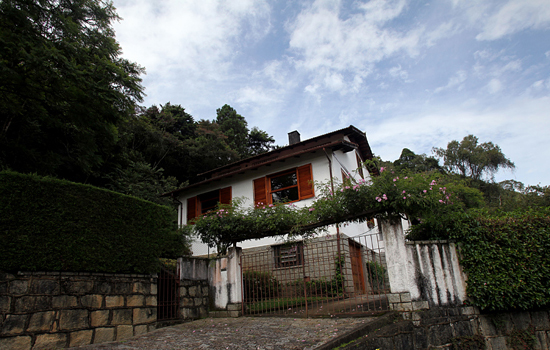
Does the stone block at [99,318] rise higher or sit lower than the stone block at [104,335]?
higher

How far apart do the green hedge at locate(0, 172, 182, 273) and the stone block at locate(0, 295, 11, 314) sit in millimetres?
389

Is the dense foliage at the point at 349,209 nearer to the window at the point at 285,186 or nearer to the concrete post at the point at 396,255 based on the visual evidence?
the concrete post at the point at 396,255

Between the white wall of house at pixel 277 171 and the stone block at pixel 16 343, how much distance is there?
23.9ft

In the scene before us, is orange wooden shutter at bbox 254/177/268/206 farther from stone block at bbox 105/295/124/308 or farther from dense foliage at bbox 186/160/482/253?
stone block at bbox 105/295/124/308

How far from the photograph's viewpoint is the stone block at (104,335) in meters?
5.57

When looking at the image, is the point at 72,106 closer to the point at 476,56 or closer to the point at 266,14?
the point at 266,14

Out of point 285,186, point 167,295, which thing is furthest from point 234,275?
point 285,186

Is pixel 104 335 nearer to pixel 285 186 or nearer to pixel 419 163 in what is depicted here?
pixel 285 186

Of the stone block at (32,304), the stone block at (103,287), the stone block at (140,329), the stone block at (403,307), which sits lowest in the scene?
the stone block at (140,329)

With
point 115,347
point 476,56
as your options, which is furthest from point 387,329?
point 476,56

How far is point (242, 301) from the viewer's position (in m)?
7.94

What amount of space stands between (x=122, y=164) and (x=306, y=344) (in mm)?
17756

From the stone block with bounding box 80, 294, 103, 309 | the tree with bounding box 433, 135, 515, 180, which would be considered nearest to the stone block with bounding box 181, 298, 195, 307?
the stone block with bounding box 80, 294, 103, 309

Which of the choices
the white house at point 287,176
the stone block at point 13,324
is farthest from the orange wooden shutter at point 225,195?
the stone block at point 13,324
